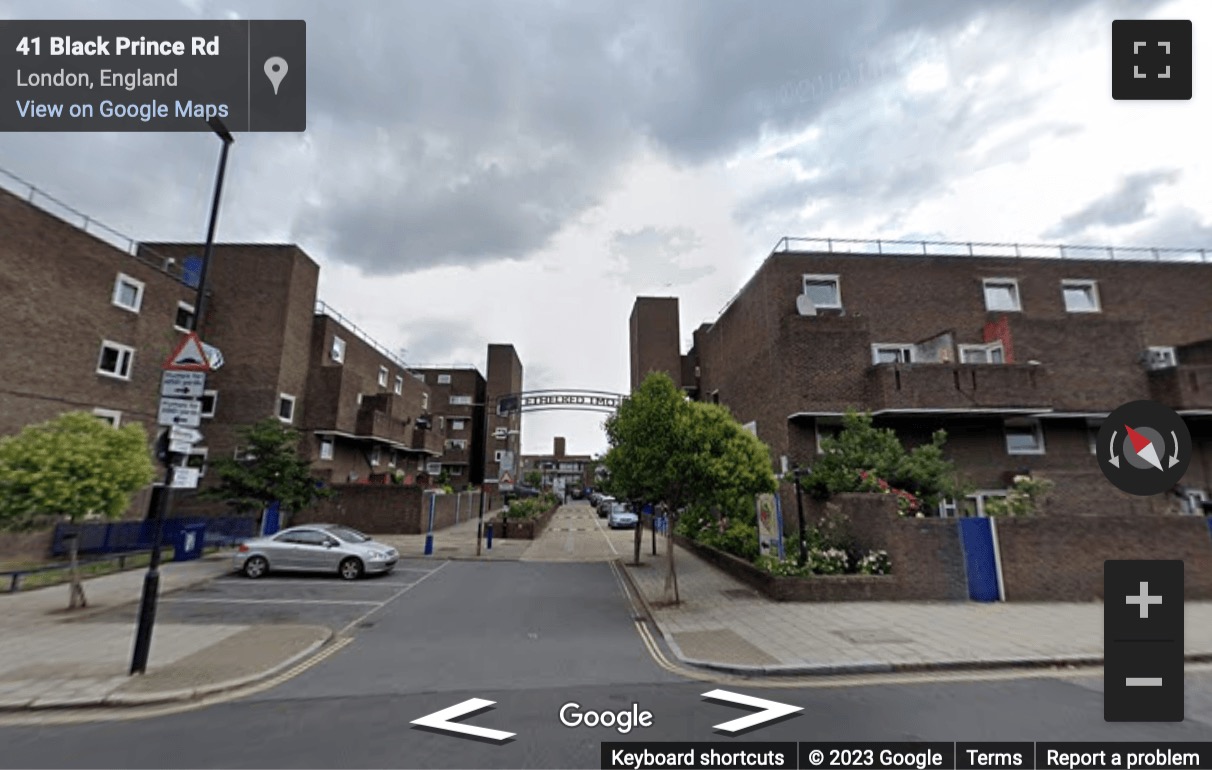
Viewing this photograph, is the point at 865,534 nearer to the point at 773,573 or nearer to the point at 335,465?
the point at 773,573

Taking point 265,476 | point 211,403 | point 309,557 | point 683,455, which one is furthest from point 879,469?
point 211,403

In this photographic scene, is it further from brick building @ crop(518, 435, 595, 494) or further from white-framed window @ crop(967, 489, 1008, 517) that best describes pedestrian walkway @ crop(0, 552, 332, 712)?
brick building @ crop(518, 435, 595, 494)

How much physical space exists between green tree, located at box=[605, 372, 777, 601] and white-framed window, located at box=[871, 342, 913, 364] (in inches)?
406

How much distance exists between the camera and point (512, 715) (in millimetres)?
5398

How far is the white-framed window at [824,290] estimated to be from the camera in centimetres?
1920

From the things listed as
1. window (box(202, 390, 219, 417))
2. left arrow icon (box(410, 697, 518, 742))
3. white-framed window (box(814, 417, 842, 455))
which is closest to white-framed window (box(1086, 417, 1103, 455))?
white-framed window (box(814, 417, 842, 455))

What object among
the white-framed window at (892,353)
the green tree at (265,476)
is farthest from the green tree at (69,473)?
the white-framed window at (892,353)

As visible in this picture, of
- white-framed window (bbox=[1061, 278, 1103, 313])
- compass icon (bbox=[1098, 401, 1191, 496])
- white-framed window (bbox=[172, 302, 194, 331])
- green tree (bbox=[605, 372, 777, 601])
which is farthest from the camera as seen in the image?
white-framed window (bbox=[172, 302, 194, 331])

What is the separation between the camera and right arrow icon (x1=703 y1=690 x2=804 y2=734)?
5.12 m

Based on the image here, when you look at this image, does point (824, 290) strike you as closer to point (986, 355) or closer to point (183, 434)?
point (986, 355)

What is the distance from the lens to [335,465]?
90.2 ft

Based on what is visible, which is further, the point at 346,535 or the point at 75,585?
the point at 346,535

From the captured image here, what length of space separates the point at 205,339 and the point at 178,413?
2193 centimetres

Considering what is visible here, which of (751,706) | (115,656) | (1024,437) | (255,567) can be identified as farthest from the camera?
(1024,437)
